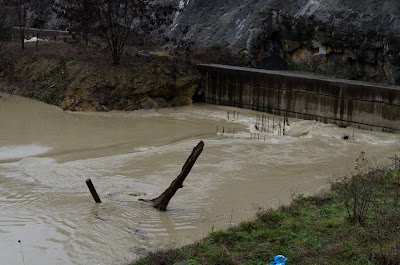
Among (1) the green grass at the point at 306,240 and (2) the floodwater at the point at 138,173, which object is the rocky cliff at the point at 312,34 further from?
(1) the green grass at the point at 306,240

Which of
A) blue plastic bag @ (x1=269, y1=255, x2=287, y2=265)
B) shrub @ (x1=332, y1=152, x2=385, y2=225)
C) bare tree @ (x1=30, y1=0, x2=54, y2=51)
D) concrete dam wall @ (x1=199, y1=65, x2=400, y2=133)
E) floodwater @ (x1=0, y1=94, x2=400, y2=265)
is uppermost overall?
bare tree @ (x1=30, y1=0, x2=54, y2=51)

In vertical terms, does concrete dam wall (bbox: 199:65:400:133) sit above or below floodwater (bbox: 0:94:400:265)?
above

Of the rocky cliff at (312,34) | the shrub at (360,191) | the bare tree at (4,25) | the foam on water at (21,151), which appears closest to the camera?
the shrub at (360,191)

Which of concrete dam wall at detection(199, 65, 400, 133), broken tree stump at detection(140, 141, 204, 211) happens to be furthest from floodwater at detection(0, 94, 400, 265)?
concrete dam wall at detection(199, 65, 400, 133)

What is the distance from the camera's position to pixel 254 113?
19578 millimetres

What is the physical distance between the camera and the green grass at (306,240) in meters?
6.93

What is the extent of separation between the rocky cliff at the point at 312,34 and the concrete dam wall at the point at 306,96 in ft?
9.35

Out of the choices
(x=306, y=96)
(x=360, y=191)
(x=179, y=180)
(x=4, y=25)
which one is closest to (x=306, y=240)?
(x=360, y=191)

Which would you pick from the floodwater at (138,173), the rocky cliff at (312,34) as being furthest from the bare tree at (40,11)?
the floodwater at (138,173)

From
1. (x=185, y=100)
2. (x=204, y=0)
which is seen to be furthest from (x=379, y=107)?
(x=204, y=0)

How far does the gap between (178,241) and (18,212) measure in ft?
10.2

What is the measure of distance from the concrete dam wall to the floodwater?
0.65 metres

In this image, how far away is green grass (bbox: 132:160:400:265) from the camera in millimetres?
6934

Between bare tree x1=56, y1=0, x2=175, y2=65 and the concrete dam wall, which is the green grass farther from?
bare tree x1=56, y1=0, x2=175, y2=65
